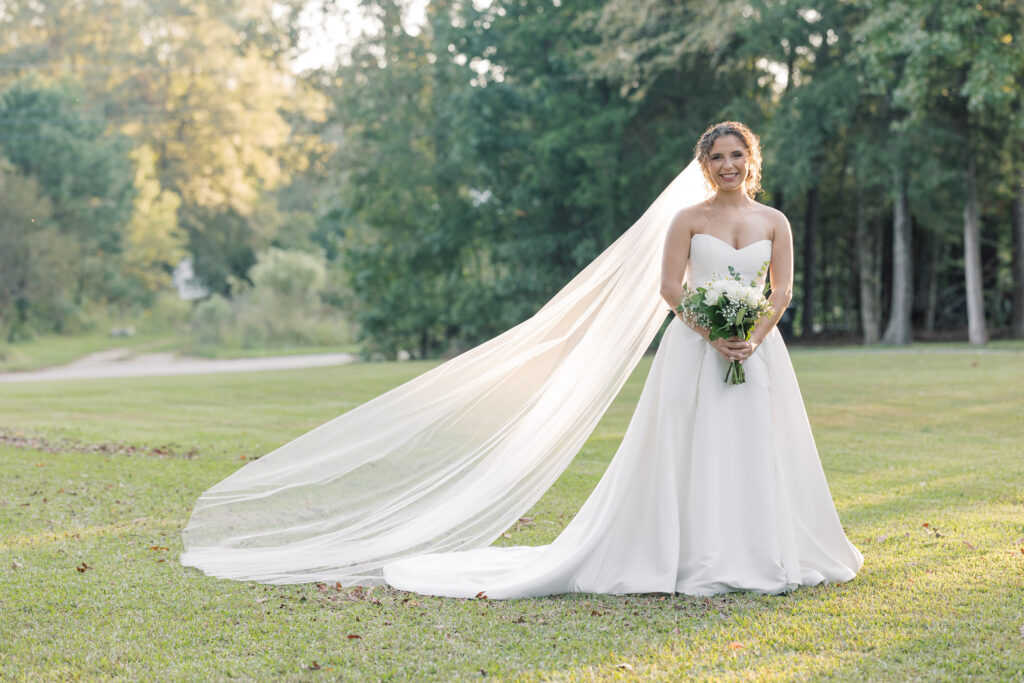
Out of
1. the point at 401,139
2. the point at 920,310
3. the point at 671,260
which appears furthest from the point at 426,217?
the point at 671,260

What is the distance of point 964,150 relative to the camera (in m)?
24.8

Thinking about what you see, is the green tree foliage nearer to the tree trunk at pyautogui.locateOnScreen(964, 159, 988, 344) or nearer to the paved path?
the paved path

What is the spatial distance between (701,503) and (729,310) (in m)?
1.06

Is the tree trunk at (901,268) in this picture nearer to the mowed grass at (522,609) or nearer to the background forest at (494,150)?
the background forest at (494,150)

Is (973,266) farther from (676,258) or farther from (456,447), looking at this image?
(456,447)

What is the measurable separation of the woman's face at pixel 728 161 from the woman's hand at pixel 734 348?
912 mm

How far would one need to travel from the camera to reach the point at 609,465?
20.3ft

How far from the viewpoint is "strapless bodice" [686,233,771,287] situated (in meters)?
5.79

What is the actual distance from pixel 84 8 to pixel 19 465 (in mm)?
47748

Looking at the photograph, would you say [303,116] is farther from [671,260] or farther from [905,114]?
[671,260]

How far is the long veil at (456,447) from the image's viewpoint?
20.1 ft

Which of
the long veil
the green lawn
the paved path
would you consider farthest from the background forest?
the long veil

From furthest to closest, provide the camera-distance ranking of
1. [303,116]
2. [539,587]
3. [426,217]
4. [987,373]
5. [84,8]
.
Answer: [84,8], [303,116], [426,217], [987,373], [539,587]

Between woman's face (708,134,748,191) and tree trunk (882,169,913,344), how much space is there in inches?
855
